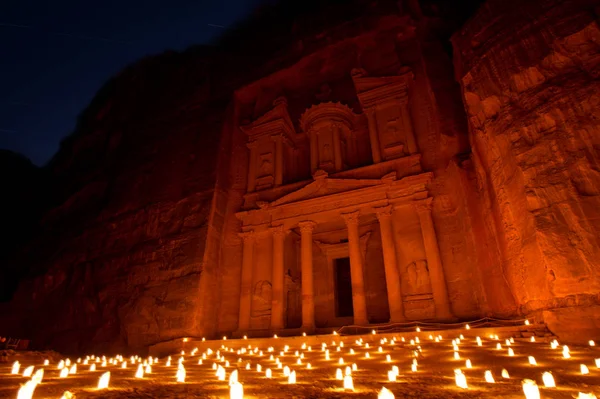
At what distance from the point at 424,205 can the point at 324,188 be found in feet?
14.8

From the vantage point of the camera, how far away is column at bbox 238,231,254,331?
14731 millimetres

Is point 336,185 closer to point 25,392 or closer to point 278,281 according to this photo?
point 278,281

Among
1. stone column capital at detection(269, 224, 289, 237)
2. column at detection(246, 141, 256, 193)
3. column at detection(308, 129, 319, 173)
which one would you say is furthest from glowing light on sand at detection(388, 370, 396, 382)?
column at detection(246, 141, 256, 193)

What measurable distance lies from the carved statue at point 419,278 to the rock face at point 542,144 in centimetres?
266

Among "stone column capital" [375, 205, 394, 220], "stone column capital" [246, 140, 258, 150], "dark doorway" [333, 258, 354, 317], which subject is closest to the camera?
"stone column capital" [375, 205, 394, 220]

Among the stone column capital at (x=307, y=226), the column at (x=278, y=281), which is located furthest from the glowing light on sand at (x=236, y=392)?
the stone column capital at (x=307, y=226)

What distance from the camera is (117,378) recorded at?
5.06 metres

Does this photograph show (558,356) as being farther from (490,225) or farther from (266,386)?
(490,225)

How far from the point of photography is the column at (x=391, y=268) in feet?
41.3

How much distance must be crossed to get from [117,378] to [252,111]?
17900 mm

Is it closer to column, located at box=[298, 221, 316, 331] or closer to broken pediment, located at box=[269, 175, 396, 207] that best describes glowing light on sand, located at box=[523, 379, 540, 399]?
column, located at box=[298, 221, 316, 331]

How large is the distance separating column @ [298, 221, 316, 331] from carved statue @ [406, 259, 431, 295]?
3976mm

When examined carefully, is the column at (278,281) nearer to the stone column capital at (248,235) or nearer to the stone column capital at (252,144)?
the stone column capital at (248,235)

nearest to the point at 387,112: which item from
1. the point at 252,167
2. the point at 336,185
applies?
the point at 336,185
